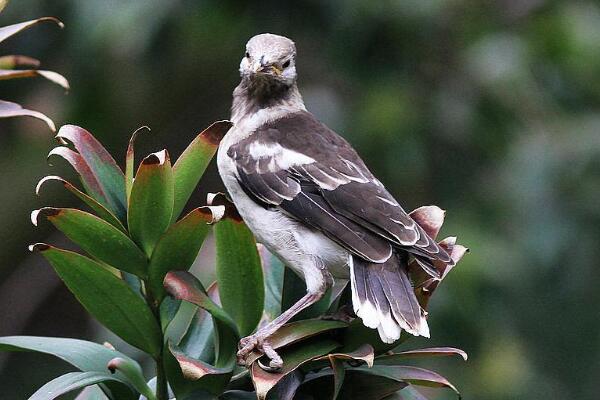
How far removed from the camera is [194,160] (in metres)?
2.40

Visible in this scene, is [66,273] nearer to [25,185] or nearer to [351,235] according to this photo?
[351,235]

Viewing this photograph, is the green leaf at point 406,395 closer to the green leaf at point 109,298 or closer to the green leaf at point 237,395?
the green leaf at point 237,395

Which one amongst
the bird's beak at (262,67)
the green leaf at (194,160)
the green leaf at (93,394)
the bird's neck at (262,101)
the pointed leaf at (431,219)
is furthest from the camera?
the bird's neck at (262,101)

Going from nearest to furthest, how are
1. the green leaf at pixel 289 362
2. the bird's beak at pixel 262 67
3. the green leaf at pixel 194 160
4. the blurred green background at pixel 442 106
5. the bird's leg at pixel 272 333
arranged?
the green leaf at pixel 289 362 → the bird's leg at pixel 272 333 → the green leaf at pixel 194 160 → the bird's beak at pixel 262 67 → the blurred green background at pixel 442 106

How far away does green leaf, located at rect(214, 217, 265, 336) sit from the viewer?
96.0 inches

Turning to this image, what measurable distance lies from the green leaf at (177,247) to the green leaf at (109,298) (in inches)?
2.2

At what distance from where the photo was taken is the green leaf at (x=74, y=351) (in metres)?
Result: 2.26

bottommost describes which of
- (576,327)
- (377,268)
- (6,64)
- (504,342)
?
(576,327)

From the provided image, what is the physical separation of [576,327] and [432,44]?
9.62 feet

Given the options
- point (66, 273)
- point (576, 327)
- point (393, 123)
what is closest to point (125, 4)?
point (393, 123)

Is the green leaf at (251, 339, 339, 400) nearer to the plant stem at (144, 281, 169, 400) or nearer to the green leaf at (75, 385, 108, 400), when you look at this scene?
the plant stem at (144, 281, 169, 400)

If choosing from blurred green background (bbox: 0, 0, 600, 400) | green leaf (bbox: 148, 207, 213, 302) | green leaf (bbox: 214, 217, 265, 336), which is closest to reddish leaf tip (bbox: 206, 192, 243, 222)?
green leaf (bbox: 214, 217, 265, 336)

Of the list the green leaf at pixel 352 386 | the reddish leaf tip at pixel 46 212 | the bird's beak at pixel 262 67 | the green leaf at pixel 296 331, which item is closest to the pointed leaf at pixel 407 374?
the green leaf at pixel 352 386

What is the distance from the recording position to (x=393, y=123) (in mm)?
5840
